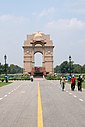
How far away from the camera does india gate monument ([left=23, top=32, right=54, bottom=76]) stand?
541ft

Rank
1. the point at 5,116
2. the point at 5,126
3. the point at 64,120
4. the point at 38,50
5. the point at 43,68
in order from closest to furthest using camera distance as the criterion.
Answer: the point at 5,126 < the point at 64,120 < the point at 5,116 < the point at 43,68 < the point at 38,50

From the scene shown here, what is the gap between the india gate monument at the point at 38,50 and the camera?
165 meters

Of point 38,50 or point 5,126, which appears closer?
point 5,126

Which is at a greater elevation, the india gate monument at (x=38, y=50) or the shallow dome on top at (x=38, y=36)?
the shallow dome on top at (x=38, y=36)

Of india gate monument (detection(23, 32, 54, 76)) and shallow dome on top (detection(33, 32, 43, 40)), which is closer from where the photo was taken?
shallow dome on top (detection(33, 32, 43, 40))

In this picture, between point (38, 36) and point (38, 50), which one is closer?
point (38, 36)

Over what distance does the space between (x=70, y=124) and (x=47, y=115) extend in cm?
274

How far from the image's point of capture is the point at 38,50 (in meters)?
169

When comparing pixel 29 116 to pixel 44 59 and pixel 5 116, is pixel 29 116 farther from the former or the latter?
pixel 44 59

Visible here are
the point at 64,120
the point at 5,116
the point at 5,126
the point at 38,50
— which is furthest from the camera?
the point at 38,50

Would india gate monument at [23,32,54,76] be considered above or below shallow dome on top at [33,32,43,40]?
below

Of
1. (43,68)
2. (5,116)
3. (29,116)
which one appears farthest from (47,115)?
(43,68)

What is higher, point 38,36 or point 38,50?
point 38,36

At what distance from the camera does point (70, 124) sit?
39.1 feet
